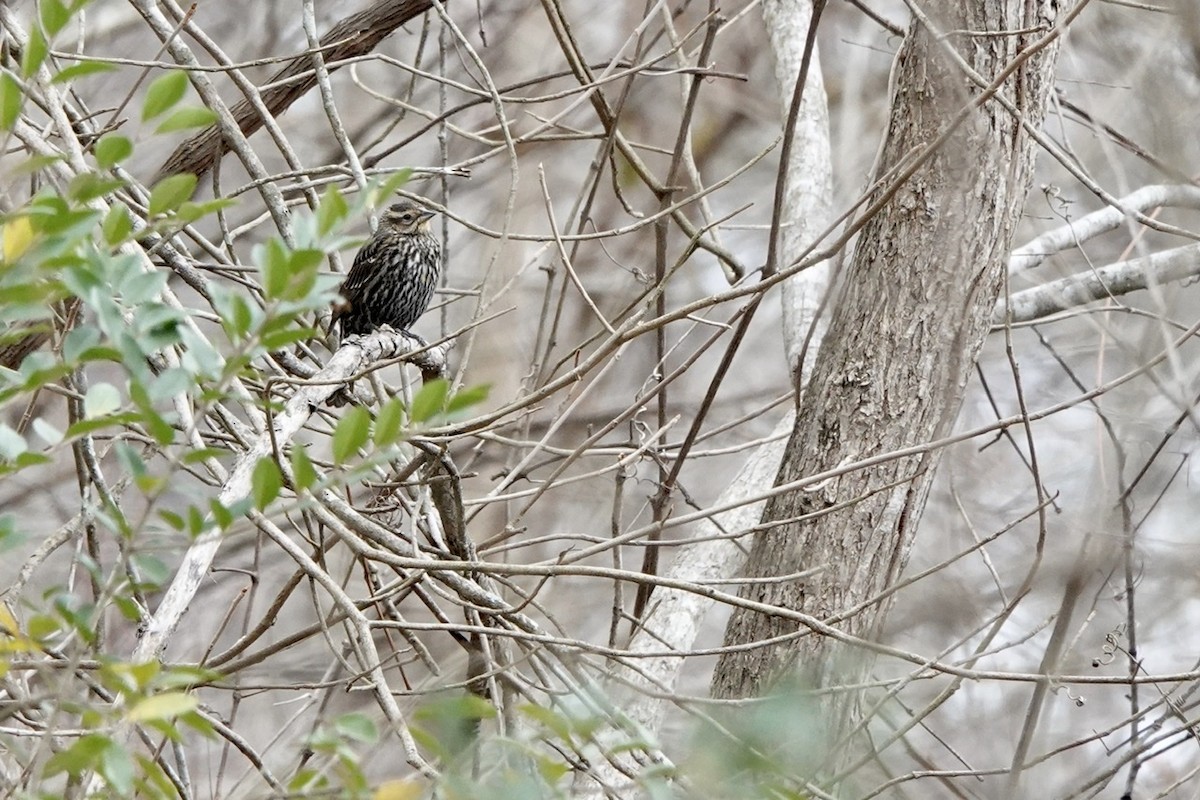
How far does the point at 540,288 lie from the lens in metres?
9.88

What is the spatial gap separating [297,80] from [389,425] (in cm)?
304

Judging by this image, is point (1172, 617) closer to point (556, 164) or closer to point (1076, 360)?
point (1076, 360)

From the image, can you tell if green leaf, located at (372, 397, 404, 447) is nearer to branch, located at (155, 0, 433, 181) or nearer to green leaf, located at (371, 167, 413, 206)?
green leaf, located at (371, 167, 413, 206)

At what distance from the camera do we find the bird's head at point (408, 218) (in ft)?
19.4

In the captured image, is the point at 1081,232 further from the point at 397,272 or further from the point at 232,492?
the point at 232,492

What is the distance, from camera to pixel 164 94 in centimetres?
156

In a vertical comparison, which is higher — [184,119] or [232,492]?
[184,119]

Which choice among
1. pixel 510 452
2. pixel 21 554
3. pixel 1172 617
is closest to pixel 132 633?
pixel 21 554

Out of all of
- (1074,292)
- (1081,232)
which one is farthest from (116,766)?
(1081,232)

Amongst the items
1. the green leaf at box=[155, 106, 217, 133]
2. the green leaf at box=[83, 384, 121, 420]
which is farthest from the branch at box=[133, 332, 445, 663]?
the green leaf at box=[155, 106, 217, 133]

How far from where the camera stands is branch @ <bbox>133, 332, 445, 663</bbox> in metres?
1.88

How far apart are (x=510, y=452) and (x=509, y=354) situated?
315cm

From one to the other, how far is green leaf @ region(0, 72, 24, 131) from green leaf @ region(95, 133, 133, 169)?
4.1 inches

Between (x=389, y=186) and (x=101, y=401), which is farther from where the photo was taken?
(x=389, y=186)
